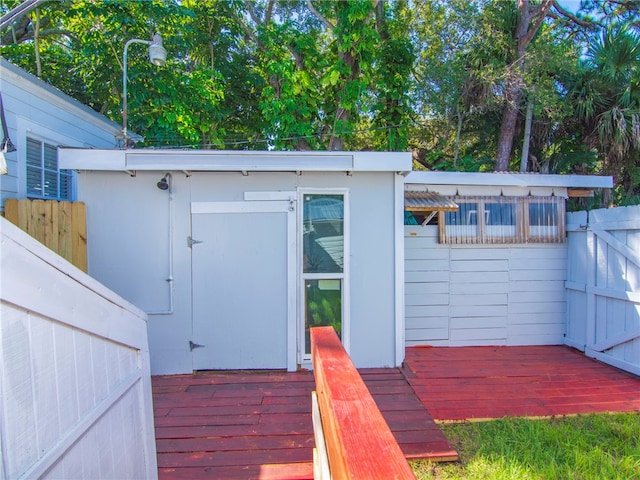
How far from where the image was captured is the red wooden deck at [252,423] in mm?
2256

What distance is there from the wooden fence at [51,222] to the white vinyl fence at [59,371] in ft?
7.61

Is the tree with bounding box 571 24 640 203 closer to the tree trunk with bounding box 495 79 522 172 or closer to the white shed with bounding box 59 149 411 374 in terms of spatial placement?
the tree trunk with bounding box 495 79 522 172

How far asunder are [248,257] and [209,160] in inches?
39.3

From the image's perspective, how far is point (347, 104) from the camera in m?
6.93

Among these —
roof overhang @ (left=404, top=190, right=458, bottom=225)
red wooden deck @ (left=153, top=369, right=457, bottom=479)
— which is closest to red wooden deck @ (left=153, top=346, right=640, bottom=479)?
red wooden deck @ (left=153, top=369, right=457, bottom=479)

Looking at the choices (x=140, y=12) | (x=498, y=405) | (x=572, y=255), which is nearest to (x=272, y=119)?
(x=140, y=12)

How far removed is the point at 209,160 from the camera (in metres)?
3.26

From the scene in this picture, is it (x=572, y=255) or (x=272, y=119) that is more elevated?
(x=272, y=119)

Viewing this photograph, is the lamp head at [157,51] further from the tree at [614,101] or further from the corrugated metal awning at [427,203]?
the tree at [614,101]

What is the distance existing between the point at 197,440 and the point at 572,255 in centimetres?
461

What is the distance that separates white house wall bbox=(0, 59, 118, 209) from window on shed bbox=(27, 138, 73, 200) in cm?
10

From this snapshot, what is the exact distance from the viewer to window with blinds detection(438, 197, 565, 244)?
4.34 meters

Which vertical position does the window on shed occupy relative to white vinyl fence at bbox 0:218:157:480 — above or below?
above

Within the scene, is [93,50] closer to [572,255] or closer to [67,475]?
[67,475]
